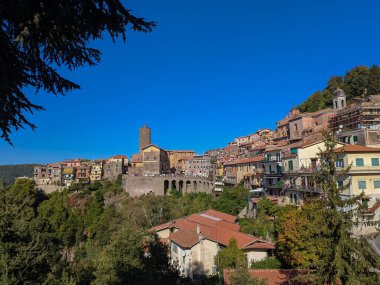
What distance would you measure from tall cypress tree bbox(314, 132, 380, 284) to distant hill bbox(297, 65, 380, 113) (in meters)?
55.5

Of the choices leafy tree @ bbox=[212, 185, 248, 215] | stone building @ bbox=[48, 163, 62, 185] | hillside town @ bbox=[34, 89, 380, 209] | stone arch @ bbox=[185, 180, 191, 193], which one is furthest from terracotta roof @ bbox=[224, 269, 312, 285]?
stone building @ bbox=[48, 163, 62, 185]

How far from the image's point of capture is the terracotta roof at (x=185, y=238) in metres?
30.5

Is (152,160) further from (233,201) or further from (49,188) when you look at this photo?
(233,201)

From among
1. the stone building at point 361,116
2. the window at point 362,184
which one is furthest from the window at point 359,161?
A: the stone building at point 361,116

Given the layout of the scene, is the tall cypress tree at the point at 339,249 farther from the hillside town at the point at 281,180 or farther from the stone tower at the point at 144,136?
the stone tower at the point at 144,136

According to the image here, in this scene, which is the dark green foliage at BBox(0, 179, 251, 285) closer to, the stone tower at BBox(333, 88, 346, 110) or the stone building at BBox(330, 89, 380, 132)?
the stone building at BBox(330, 89, 380, 132)

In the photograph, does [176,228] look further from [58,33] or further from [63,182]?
[63,182]

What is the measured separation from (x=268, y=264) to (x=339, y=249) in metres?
16.2

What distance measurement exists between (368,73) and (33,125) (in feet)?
239

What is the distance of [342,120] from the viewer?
45750 mm

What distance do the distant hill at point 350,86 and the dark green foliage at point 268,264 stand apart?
45.7 metres

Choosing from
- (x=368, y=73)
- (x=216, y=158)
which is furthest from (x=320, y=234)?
(x=216, y=158)

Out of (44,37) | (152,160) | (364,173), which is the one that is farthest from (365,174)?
(152,160)

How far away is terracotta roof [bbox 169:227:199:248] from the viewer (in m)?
30.5
